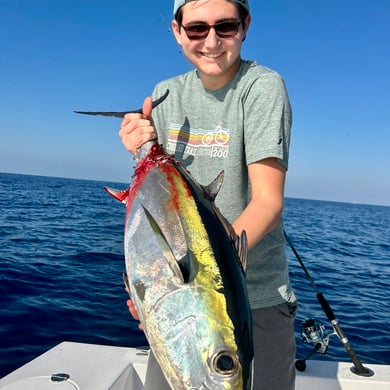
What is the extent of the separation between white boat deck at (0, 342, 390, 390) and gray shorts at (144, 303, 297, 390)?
1.36 metres

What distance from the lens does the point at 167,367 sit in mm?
1438

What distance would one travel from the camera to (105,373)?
388 cm

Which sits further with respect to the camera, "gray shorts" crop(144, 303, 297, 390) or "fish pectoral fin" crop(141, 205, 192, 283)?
"gray shorts" crop(144, 303, 297, 390)

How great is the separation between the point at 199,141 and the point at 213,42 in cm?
62

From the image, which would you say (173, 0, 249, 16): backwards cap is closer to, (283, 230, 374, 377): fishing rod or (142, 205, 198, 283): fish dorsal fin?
(142, 205, 198, 283): fish dorsal fin

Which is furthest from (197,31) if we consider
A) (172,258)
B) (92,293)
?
(92,293)

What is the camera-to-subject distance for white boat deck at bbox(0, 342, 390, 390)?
141 inches

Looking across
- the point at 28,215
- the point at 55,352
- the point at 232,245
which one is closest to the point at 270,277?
the point at 232,245

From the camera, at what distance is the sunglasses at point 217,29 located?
7.72ft

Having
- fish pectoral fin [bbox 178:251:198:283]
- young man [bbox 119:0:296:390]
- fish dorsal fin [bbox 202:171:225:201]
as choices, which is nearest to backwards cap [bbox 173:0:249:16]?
young man [bbox 119:0:296:390]

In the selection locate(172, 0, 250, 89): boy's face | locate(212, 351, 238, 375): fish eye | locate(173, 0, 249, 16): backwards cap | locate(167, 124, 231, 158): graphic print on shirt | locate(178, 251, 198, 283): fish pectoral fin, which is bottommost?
locate(212, 351, 238, 375): fish eye

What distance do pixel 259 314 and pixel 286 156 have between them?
3.19ft

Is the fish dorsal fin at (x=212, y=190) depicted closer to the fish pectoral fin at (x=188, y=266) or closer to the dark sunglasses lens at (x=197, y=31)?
the fish pectoral fin at (x=188, y=266)

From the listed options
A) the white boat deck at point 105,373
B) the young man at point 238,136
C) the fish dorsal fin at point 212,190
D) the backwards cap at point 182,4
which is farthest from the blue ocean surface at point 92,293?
the backwards cap at point 182,4
